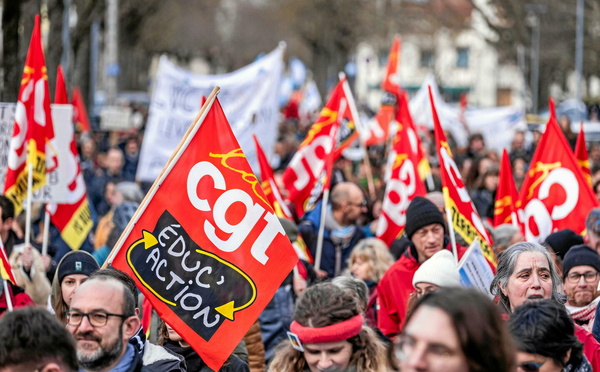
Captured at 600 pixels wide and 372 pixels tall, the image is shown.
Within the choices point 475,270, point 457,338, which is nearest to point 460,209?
point 475,270

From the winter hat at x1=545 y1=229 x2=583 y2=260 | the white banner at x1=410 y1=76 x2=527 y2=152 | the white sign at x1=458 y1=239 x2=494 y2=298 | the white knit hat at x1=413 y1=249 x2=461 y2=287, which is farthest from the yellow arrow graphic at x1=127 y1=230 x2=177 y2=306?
the white banner at x1=410 y1=76 x2=527 y2=152

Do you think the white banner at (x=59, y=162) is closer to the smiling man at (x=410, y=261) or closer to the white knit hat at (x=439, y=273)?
the smiling man at (x=410, y=261)

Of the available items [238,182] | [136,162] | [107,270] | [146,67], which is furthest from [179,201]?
[146,67]

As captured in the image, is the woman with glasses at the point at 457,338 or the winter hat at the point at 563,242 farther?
the winter hat at the point at 563,242

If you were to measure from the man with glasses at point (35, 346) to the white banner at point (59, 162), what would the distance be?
17.1 ft

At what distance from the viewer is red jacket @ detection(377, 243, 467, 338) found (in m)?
7.00

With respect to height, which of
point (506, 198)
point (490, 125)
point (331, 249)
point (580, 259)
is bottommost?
point (490, 125)

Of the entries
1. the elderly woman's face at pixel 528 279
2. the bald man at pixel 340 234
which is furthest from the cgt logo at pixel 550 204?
the elderly woman's face at pixel 528 279

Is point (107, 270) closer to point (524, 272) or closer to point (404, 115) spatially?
point (524, 272)

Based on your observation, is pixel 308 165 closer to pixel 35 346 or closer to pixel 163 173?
pixel 163 173

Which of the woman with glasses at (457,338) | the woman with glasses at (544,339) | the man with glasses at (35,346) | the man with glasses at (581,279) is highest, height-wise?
the woman with glasses at (457,338)

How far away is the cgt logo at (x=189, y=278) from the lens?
5.45 m

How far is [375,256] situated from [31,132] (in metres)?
2.74

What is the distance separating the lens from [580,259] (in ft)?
21.9
